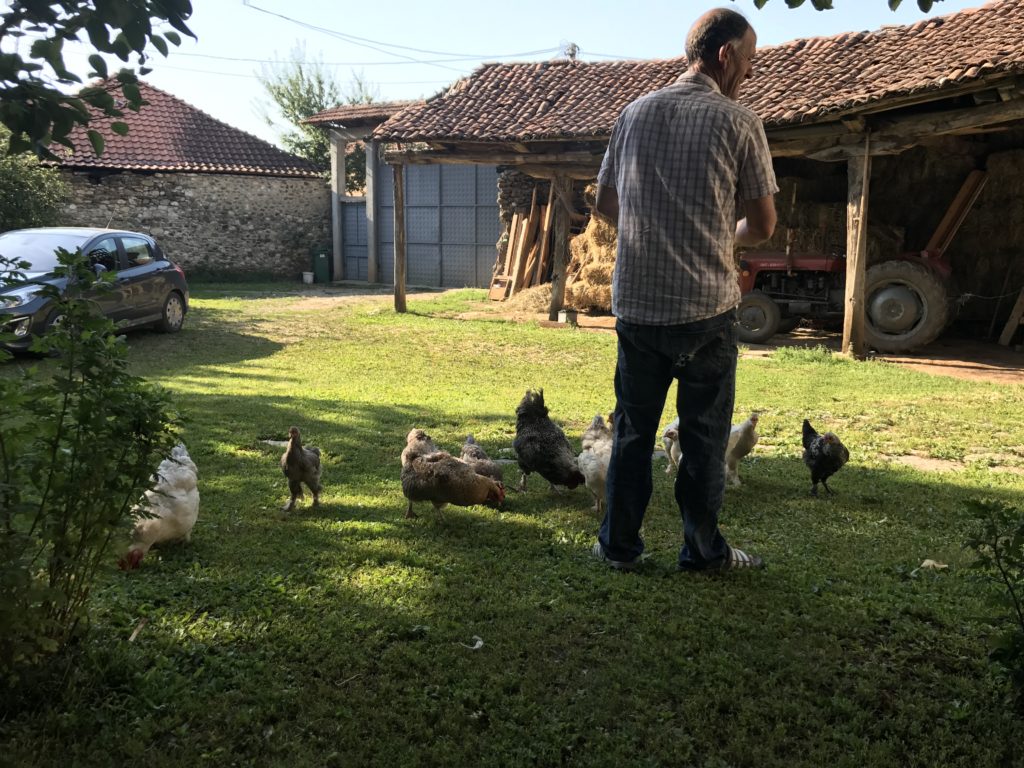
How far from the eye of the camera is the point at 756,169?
3.47 metres

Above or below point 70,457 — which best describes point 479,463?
below

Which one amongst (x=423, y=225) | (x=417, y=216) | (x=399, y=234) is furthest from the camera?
(x=417, y=216)

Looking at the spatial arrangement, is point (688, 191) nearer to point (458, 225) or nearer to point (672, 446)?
point (672, 446)

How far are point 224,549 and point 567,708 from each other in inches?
85.3

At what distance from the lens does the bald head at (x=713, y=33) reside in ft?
11.1

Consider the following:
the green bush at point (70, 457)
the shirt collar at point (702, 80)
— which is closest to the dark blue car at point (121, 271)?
the green bush at point (70, 457)

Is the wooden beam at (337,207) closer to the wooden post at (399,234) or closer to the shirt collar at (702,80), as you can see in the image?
the wooden post at (399,234)

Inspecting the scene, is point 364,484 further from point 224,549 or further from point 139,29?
point 139,29

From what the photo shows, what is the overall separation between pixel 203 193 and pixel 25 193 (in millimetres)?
6963

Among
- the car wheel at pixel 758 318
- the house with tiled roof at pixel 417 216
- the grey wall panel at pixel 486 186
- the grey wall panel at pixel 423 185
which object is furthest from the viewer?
the grey wall panel at pixel 423 185

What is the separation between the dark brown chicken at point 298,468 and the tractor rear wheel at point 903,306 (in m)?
9.85

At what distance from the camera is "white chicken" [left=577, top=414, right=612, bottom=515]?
4887 mm

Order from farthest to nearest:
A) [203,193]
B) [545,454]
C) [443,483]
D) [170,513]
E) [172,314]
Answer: [203,193] → [172,314] → [545,454] → [443,483] → [170,513]

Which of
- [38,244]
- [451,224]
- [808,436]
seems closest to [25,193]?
[38,244]
